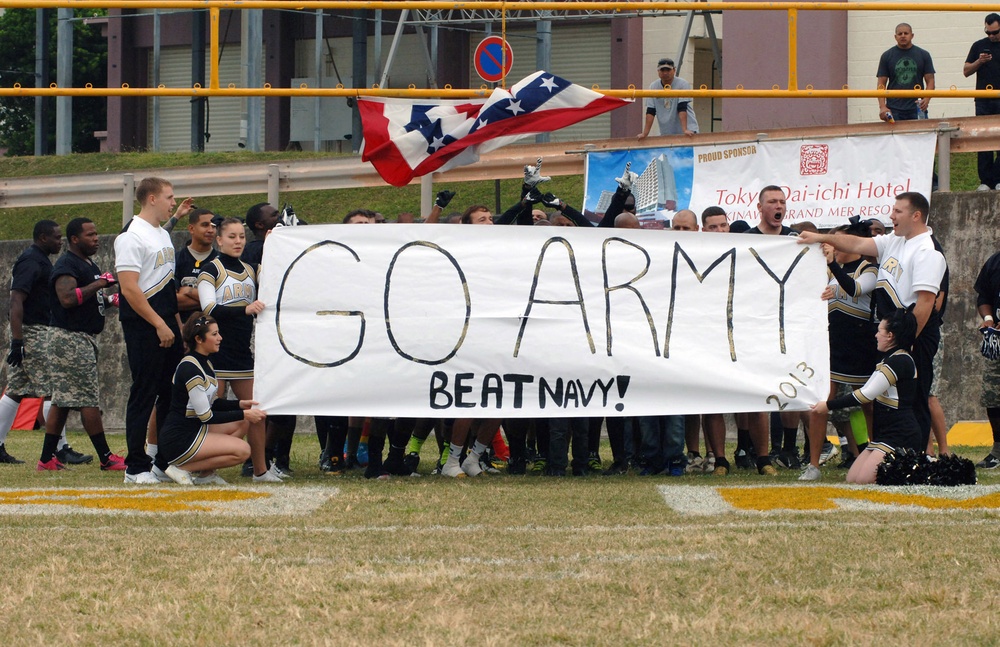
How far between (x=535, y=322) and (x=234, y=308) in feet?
6.69

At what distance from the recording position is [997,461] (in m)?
10.6

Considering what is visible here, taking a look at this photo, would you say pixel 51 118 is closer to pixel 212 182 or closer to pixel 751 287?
pixel 212 182

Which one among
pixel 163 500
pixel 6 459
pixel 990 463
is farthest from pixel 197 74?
pixel 163 500

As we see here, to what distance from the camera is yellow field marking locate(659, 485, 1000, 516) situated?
736 cm

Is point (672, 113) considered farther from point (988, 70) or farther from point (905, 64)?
point (988, 70)

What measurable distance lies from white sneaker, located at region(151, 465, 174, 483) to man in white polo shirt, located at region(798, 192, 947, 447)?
4770 mm

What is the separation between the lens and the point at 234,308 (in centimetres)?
970

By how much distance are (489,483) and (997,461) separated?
157 inches

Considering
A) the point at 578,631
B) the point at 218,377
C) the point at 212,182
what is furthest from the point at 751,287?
the point at 212,182

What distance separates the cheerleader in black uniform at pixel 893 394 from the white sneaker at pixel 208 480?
13.2 feet

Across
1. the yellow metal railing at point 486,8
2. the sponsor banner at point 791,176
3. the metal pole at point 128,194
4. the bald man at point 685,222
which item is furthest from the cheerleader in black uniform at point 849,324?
the metal pole at point 128,194

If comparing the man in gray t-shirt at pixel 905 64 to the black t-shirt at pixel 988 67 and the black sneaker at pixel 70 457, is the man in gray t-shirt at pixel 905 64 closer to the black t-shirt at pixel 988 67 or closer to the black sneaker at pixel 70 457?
the black t-shirt at pixel 988 67

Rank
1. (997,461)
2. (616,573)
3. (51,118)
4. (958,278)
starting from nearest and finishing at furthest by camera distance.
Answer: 1. (616,573)
2. (997,461)
3. (958,278)
4. (51,118)

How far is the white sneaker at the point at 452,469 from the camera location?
974 cm
